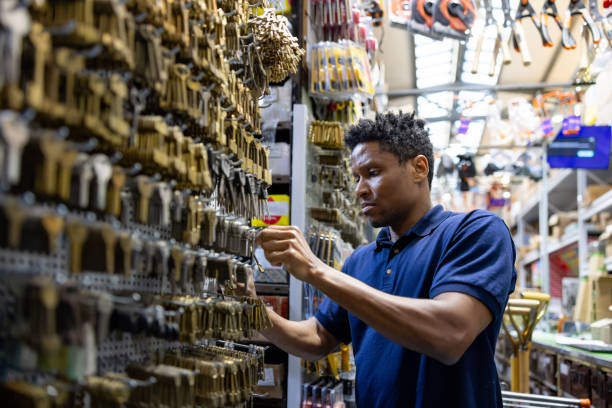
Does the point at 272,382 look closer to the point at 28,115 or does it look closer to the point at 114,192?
the point at 114,192

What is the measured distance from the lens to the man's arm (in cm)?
135

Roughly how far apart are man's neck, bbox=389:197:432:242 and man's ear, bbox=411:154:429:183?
77mm

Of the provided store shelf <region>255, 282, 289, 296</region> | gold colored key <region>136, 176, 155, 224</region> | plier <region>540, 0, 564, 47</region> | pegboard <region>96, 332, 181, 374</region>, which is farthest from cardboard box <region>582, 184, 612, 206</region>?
gold colored key <region>136, 176, 155, 224</region>

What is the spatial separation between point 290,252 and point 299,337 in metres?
0.62

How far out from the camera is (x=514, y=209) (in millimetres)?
12633

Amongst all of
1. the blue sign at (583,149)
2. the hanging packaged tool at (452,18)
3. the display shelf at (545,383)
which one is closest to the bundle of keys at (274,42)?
the hanging packaged tool at (452,18)

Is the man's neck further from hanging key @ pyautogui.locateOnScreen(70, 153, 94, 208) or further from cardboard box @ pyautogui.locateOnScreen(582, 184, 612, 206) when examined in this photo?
cardboard box @ pyautogui.locateOnScreen(582, 184, 612, 206)

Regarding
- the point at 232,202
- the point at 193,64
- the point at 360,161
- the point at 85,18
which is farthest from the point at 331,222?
the point at 85,18

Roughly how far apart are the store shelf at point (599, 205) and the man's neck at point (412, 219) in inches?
177

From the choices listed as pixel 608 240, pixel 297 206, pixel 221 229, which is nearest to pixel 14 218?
pixel 221 229

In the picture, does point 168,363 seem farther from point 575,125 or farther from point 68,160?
point 575,125

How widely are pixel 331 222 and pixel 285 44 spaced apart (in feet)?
4.22

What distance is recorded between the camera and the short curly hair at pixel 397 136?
5.99 ft

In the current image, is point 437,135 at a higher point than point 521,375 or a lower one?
higher
